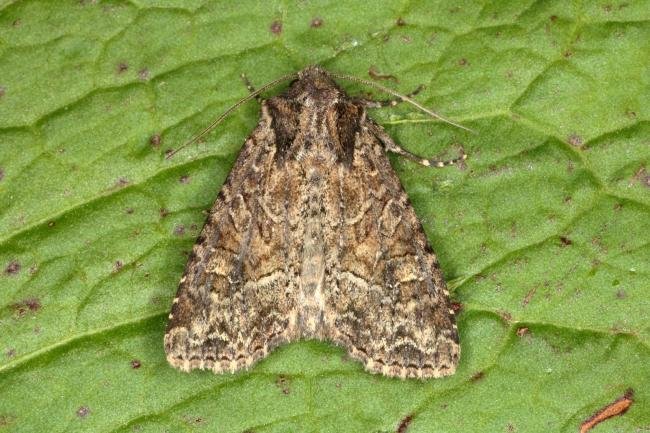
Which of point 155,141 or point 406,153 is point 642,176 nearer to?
point 406,153

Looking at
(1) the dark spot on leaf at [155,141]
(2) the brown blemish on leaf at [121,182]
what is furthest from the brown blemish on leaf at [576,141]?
(2) the brown blemish on leaf at [121,182]

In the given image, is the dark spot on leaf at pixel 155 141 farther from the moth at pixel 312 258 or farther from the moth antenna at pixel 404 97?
the moth antenna at pixel 404 97

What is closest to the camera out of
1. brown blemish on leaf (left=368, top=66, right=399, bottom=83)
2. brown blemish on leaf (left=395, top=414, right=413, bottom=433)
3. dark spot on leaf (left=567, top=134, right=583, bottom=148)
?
brown blemish on leaf (left=395, top=414, right=413, bottom=433)

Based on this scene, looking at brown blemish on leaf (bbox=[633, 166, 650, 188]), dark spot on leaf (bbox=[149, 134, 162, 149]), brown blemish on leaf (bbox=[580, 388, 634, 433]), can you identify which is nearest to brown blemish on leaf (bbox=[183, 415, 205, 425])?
dark spot on leaf (bbox=[149, 134, 162, 149])

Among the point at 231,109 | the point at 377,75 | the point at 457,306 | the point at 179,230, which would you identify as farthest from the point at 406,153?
the point at 179,230

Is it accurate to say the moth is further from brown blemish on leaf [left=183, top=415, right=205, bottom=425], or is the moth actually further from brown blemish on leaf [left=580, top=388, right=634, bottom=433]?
brown blemish on leaf [left=580, top=388, right=634, bottom=433]
